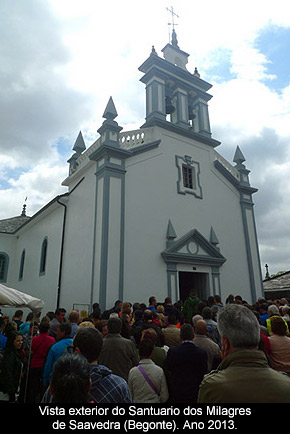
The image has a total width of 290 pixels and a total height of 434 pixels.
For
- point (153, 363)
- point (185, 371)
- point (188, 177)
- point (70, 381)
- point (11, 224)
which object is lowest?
point (185, 371)

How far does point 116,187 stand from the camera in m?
12.9

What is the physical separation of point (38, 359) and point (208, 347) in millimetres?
2981

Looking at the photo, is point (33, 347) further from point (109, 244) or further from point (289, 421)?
point (109, 244)

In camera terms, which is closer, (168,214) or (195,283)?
(168,214)

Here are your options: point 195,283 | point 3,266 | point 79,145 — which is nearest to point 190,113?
point 79,145

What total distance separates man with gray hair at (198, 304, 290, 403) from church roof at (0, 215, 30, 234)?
26.3 meters

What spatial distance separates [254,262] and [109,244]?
9.15 metres

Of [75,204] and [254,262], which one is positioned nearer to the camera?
[75,204]

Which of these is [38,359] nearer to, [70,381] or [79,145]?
[70,381]

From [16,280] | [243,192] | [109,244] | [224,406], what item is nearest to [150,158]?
[109,244]

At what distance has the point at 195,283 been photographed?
15695mm

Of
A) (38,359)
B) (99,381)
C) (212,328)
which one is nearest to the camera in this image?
(99,381)

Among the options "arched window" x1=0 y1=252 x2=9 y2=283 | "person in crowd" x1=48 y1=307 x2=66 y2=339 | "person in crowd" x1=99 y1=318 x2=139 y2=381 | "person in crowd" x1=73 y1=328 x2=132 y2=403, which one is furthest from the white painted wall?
"arched window" x1=0 y1=252 x2=9 y2=283

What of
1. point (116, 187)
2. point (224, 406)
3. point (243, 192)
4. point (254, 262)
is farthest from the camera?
point (243, 192)
